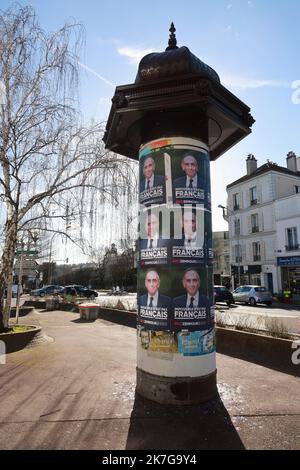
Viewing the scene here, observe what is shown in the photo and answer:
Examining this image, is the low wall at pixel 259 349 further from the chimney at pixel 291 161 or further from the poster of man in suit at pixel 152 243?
the chimney at pixel 291 161

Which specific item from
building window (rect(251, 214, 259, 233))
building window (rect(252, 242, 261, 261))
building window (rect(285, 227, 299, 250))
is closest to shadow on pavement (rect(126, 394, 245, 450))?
building window (rect(285, 227, 299, 250))

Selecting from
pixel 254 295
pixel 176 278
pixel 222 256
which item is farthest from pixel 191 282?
pixel 222 256

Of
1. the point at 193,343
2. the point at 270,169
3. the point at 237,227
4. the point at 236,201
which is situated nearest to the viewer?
Answer: the point at 193,343

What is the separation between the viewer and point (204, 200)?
6.03m

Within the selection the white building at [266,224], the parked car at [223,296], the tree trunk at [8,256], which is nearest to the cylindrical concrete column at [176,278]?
the tree trunk at [8,256]

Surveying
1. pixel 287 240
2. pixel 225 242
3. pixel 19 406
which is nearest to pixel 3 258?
pixel 19 406

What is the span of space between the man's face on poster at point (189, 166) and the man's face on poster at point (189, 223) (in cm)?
65

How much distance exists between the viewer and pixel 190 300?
5.70 m

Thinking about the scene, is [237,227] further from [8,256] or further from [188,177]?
[188,177]

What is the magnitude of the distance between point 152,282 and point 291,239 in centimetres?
3199

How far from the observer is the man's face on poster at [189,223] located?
5.79 metres
